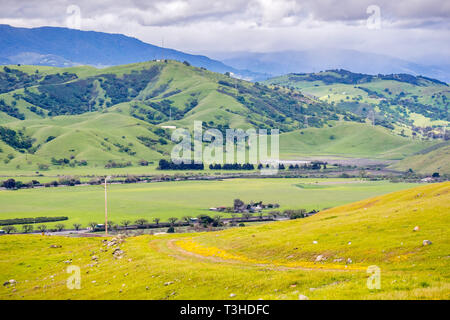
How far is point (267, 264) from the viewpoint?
1831 inches

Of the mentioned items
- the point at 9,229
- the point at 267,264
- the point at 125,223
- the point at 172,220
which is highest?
the point at 267,264

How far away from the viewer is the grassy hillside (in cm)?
3225

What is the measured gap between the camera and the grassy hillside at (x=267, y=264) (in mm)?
32250

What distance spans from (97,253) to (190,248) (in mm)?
11151

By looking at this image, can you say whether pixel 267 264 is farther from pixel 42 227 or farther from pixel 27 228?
pixel 42 227

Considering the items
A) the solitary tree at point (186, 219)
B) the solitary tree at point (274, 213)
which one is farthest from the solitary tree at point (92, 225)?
the solitary tree at point (274, 213)

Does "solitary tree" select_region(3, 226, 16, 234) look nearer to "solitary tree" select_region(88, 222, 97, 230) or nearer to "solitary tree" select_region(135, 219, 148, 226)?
"solitary tree" select_region(88, 222, 97, 230)

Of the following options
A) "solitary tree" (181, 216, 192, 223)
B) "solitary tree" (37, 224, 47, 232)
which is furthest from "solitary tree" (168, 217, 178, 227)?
"solitary tree" (37, 224, 47, 232)

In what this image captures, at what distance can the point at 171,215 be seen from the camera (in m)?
187

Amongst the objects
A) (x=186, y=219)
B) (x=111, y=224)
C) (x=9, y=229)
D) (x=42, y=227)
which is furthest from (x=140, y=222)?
(x=9, y=229)

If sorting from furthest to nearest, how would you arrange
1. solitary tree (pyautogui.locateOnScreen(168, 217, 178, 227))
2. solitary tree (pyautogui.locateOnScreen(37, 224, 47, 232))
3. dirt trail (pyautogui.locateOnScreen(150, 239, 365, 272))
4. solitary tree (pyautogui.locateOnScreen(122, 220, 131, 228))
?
1. solitary tree (pyautogui.locateOnScreen(168, 217, 178, 227))
2. solitary tree (pyautogui.locateOnScreen(122, 220, 131, 228))
3. solitary tree (pyautogui.locateOnScreen(37, 224, 47, 232))
4. dirt trail (pyautogui.locateOnScreen(150, 239, 365, 272))

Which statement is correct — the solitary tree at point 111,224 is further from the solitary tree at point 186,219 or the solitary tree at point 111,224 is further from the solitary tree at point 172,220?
the solitary tree at point 186,219

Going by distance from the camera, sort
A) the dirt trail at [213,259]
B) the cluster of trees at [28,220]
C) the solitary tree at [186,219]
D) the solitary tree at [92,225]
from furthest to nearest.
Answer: the cluster of trees at [28,220] → the solitary tree at [186,219] → the solitary tree at [92,225] → the dirt trail at [213,259]
